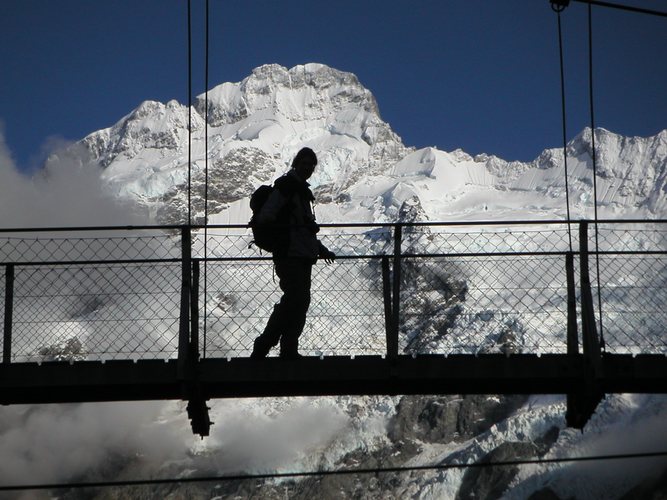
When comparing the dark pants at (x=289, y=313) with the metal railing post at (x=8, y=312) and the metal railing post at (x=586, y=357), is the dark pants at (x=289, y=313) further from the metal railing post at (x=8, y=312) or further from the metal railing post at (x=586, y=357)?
the metal railing post at (x=586, y=357)

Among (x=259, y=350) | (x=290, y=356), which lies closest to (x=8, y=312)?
(x=259, y=350)

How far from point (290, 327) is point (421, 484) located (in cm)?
18863

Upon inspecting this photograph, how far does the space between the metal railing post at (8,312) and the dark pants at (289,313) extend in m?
1.91

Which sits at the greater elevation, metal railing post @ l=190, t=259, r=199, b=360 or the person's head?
the person's head

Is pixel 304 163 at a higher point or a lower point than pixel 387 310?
higher

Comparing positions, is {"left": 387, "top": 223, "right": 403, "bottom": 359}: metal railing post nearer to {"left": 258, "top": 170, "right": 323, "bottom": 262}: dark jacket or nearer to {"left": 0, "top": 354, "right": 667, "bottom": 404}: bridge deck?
{"left": 0, "top": 354, "right": 667, "bottom": 404}: bridge deck

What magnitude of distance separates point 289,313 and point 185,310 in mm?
830

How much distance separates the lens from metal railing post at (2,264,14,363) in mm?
9547

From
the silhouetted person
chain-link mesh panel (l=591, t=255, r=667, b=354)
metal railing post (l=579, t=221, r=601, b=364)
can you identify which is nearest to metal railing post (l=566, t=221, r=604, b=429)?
metal railing post (l=579, t=221, r=601, b=364)

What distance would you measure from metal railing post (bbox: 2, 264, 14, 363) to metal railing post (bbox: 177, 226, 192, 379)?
4.34 feet

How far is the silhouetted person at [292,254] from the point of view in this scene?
983 cm

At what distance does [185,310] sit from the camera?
31.5 ft

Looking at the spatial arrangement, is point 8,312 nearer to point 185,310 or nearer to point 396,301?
point 185,310

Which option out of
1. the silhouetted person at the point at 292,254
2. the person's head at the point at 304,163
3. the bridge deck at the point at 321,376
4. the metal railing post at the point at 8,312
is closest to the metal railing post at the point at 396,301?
the bridge deck at the point at 321,376
